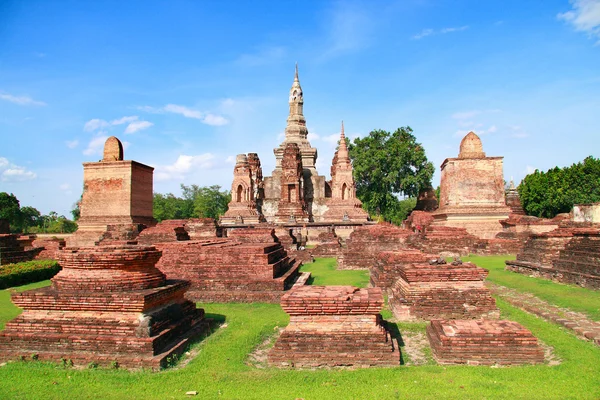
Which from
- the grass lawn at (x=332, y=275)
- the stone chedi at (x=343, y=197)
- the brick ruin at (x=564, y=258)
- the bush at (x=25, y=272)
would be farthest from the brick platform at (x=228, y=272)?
the stone chedi at (x=343, y=197)

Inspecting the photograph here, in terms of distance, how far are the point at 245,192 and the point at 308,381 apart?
28.2 m

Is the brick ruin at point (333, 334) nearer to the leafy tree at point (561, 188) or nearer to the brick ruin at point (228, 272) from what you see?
the brick ruin at point (228, 272)

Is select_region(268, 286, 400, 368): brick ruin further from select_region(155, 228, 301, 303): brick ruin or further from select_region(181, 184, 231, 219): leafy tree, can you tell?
select_region(181, 184, 231, 219): leafy tree

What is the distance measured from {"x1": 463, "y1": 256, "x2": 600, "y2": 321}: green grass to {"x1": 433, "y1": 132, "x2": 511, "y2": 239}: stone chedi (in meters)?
9.75

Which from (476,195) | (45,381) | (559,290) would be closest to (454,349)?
(45,381)

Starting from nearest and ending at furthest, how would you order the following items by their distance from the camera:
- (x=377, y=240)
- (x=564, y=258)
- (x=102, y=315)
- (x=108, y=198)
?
(x=102, y=315) → (x=564, y=258) → (x=377, y=240) → (x=108, y=198)

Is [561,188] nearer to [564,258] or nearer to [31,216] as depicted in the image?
[564,258]

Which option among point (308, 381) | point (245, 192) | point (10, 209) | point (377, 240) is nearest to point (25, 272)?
point (377, 240)

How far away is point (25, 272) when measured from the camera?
13438 mm

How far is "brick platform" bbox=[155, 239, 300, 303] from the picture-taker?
9.27 meters

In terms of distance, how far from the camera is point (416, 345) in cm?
586

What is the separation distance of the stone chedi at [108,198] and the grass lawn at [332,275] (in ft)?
35.9

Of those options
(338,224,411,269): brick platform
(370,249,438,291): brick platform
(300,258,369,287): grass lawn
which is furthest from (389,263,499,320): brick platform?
(338,224,411,269): brick platform

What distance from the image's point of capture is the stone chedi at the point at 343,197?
99.0 ft
